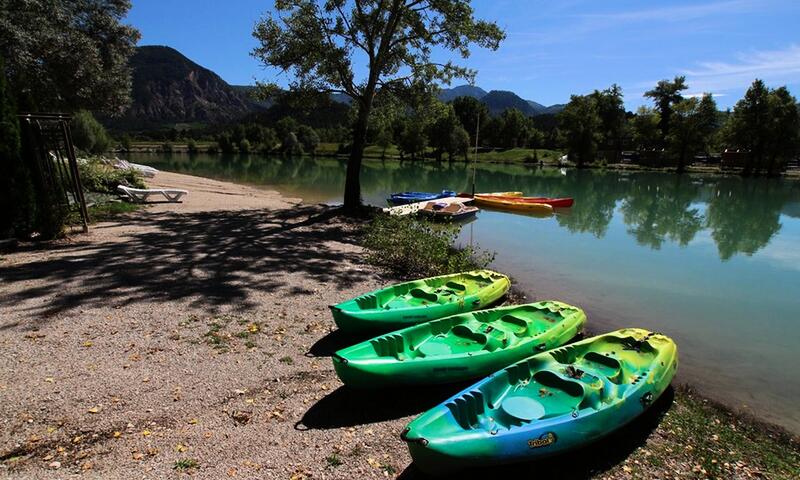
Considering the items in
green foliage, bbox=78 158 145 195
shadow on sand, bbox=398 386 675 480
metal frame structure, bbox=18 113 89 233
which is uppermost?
metal frame structure, bbox=18 113 89 233

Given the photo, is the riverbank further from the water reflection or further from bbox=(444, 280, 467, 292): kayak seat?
the water reflection

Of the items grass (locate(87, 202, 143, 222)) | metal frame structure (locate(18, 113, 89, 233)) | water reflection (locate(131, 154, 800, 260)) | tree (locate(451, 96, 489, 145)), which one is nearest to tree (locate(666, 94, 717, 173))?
water reflection (locate(131, 154, 800, 260))

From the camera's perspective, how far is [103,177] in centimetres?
1792

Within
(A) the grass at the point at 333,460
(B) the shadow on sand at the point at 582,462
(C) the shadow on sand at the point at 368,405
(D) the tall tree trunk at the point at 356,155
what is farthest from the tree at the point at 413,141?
(A) the grass at the point at 333,460

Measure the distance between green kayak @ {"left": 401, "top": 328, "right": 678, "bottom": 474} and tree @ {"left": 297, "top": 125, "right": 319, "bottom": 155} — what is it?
111684 mm

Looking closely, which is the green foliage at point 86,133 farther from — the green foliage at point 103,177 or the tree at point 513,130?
the tree at point 513,130

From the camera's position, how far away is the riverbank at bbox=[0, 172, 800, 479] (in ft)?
13.0

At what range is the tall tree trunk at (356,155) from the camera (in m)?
17.2

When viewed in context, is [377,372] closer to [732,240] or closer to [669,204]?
[732,240]

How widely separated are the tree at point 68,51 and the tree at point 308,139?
90.5m

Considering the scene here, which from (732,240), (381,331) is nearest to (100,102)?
(381,331)

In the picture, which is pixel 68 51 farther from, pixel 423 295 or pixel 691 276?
pixel 691 276

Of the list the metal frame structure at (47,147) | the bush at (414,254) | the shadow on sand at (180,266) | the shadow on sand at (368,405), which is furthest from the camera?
the bush at (414,254)

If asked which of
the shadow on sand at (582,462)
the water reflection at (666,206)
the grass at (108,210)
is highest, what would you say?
the grass at (108,210)
